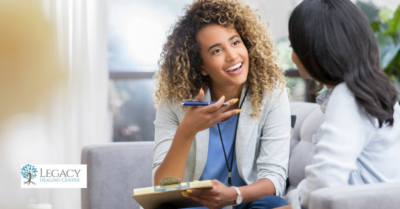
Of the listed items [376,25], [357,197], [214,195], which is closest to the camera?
[357,197]

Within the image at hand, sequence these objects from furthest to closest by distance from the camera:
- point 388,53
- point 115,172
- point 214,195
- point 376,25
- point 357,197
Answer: point 376,25 < point 388,53 < point 115,172 < point 214,195 < point 357,197

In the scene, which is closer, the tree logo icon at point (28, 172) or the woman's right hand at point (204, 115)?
the woman's right hand at point (204, 115)

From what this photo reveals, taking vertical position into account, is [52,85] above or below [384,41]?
below

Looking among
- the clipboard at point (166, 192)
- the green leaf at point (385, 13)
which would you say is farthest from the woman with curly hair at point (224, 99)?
the green leaf at point (385, 13)

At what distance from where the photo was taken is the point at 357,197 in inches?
27.8

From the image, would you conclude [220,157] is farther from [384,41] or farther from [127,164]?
[384,41]

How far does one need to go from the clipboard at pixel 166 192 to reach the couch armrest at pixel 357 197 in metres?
0.29

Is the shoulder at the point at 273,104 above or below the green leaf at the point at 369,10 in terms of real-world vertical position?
below

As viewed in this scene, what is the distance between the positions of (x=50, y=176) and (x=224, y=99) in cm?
184

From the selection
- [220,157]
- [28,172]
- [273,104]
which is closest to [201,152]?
[220,157]

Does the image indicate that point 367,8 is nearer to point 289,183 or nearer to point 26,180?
point 289,183

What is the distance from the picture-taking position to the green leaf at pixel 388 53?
264cm

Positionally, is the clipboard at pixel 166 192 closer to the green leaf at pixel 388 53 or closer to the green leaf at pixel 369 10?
the green leaf at pixel 388 53

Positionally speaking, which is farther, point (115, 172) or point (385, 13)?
point (385, 13)
